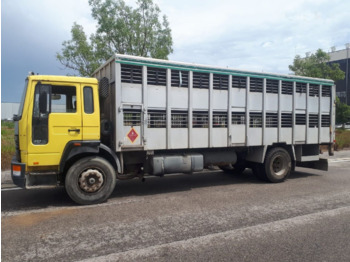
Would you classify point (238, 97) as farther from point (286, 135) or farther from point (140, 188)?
point (140, 188)

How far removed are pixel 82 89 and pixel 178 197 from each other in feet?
10.5

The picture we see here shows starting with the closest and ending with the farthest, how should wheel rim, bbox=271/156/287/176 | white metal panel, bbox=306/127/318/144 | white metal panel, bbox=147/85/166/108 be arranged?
white metal panel, bbox=147/85/166/108 < wheel rim, bbox=271/156/287/176 < white metal panel, bbox=306/127/318/144

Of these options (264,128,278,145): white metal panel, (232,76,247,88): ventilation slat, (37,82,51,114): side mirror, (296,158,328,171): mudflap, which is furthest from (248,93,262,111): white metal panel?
(37,82,51,114): side mirror

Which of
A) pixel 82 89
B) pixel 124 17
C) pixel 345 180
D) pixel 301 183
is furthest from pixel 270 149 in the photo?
pixel 124 17

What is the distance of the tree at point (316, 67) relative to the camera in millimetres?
20594

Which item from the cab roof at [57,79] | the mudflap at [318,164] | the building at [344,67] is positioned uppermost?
the building at [344,67]

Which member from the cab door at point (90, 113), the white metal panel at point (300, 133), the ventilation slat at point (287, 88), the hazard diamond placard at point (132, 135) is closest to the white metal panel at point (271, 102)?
the ventilation slat at point (287, 88)

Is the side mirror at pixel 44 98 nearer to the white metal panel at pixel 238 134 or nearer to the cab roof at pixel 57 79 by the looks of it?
the cab roof at pixel 57 79

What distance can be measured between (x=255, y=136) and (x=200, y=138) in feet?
5.83

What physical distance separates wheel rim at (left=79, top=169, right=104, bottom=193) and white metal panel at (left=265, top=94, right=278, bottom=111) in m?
4.96

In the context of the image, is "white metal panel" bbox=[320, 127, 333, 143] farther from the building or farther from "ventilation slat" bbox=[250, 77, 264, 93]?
the building

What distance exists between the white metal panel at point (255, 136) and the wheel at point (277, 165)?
1.91 feet

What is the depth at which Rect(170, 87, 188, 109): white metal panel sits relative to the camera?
20.7ft

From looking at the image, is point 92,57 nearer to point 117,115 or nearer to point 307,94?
point 117,115
